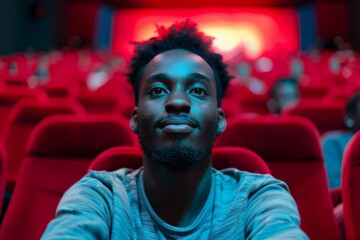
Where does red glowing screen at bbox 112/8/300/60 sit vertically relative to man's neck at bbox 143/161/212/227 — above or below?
below

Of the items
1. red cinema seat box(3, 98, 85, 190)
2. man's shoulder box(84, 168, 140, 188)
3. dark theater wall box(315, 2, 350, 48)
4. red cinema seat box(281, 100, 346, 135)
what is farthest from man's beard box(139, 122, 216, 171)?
dark theater wall box(315, 2, 350, 48)

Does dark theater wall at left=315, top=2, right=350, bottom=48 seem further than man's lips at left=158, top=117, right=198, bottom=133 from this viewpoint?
Yes

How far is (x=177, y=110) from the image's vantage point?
0.89 metres

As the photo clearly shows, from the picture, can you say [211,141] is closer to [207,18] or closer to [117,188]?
[117,188]

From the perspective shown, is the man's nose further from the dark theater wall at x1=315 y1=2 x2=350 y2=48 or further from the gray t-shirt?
the dark theater wall at x1=315 y1=2 x2=350 y2=48

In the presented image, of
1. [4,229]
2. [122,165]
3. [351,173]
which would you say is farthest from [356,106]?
[4,229]

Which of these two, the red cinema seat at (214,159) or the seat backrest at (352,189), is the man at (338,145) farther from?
the red cinema seat at (214,159)

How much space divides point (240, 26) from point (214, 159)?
447 inches

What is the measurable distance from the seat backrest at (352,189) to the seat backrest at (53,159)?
25.5 inches

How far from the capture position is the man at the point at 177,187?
83 centimetres

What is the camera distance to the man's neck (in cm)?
93

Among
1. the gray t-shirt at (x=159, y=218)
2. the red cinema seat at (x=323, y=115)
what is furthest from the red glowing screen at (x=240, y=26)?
the gray t-shirt at (x=159, y=218)

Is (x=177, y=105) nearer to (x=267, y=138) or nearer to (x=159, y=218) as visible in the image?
(x=159, y=218)

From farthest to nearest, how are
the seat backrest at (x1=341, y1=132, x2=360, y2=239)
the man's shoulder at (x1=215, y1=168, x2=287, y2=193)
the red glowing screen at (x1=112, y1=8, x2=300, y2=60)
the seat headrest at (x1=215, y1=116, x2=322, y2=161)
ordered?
the red glowing screen at (x1=112, y1=8, x2=300, y2=60) → the seat headrest at (x1=215, y1=116, x2=322, y2=161) → the seat backrest at (x1=341, y1=132, x2=360, y2=239) → the man's shoulder at (x1=215, y1=168, x2=287, y2=193)
